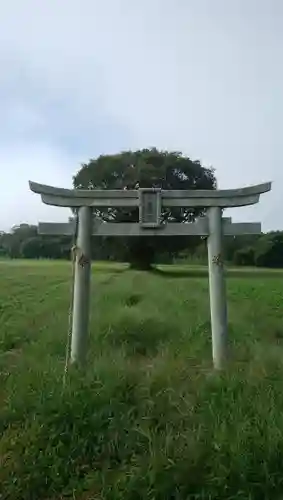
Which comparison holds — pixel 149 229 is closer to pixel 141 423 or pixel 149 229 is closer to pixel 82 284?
pixel 82 284

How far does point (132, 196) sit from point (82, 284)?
995 millimetres

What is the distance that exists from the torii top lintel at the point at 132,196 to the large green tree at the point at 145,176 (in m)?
19.3

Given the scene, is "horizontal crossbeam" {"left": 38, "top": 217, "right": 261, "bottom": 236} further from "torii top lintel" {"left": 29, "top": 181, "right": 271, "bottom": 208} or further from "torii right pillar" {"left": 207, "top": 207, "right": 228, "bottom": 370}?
"torii top lintel" {"left": 29, "top": 181, "right": 271, "bottom": 208}

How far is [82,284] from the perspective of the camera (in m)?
5.01

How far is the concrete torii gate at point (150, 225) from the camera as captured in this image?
5004mm

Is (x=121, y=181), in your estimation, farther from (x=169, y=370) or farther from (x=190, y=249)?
(x=169, y=370)

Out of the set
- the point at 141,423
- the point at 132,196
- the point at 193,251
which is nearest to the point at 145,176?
the point at 193,251

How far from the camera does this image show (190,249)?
2828 cm

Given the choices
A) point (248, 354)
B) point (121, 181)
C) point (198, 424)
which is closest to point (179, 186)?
point (121, 181)

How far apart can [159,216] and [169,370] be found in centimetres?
146

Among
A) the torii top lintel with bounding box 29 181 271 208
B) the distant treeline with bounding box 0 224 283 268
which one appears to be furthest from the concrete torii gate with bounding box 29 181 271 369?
the distant treeline with bounding box 0 224 283 268

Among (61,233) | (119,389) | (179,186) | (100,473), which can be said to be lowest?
(100,473)

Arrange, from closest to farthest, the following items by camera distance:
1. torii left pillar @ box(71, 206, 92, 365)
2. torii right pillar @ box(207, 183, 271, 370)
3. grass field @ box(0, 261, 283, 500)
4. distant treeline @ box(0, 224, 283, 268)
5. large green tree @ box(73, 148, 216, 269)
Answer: grass field @ box(0, 261, 283, 500), torii left pillar @ box(71, 206, 92, 365), torii right pillar @ box(207, 183, 271, 370), large green tree @ box(73, 148, 216, 269), distant treeline @ box(0, 224, 283, 268)

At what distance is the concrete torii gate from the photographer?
500 centimetres
